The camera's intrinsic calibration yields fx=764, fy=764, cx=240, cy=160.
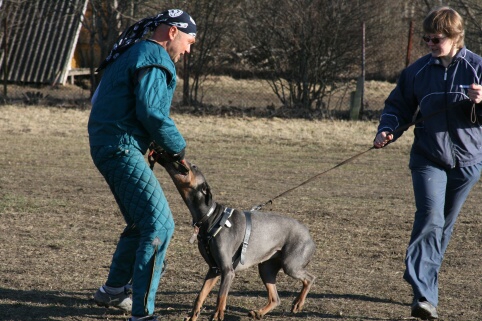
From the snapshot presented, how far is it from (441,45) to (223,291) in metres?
2.09

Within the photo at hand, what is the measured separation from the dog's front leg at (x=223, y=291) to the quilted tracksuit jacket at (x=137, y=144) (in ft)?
1.69

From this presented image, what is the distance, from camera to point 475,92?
15.4ft

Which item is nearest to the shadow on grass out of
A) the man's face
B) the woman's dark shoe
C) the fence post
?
the woman's dark shoe

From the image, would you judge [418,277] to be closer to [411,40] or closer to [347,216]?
[347,216]

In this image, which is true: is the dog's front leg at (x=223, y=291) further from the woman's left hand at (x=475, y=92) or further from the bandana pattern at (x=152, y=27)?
the woman's left hand at (x=475, y=92)

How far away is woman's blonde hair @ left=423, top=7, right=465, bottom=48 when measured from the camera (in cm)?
479

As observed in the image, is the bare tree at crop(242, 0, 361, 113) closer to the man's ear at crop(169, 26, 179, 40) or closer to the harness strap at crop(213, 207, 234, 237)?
the harness strap at crop(213, 207, 234, 237)

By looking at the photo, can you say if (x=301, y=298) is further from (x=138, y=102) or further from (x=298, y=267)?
(x=138, y=102)

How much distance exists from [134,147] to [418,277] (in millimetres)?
2005

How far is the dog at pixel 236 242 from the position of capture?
16.2 feet

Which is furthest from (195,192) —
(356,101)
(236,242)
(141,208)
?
(356,101)

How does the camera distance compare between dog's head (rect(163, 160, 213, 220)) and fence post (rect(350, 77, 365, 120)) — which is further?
fence post (rect(350, 77, 365, 120))

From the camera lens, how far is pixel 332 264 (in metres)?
6.49

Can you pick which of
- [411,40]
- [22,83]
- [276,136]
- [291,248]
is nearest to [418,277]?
[291,248]
